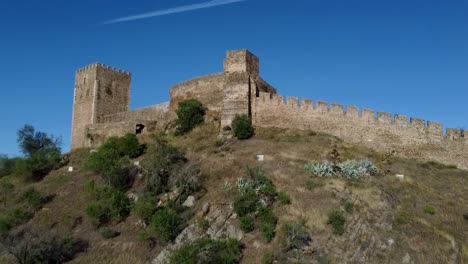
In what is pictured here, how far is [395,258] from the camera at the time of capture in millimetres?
18000

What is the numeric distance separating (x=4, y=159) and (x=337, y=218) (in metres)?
26.3

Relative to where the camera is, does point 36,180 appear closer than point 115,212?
No

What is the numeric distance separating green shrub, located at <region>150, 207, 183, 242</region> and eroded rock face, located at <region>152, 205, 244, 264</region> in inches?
10.7

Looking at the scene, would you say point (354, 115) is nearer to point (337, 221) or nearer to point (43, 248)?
point (337, 221)

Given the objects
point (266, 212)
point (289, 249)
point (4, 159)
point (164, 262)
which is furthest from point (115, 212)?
point (4, 159)

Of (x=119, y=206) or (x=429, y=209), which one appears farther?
(x=119, y=206)

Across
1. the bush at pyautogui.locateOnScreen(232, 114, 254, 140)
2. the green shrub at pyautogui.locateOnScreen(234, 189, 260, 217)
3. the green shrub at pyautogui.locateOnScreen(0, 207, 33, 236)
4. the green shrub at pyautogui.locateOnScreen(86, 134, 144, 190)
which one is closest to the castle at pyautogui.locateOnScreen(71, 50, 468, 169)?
the bush at pyautogui.locateOnScreen(232, 114, 254, 140)

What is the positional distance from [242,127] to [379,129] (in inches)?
276

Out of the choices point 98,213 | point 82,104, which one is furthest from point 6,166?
point 98,213

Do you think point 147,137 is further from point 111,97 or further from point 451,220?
point 451,220

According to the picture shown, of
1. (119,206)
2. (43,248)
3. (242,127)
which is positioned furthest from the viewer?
(242,127)

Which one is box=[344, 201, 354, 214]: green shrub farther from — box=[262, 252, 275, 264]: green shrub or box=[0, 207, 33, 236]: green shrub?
box=[0, 207, 33, 236]: green shrub

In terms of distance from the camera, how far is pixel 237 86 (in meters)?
29.3

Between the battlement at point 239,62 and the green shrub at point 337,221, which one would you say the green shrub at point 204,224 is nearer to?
the green shrub at point 337,221
